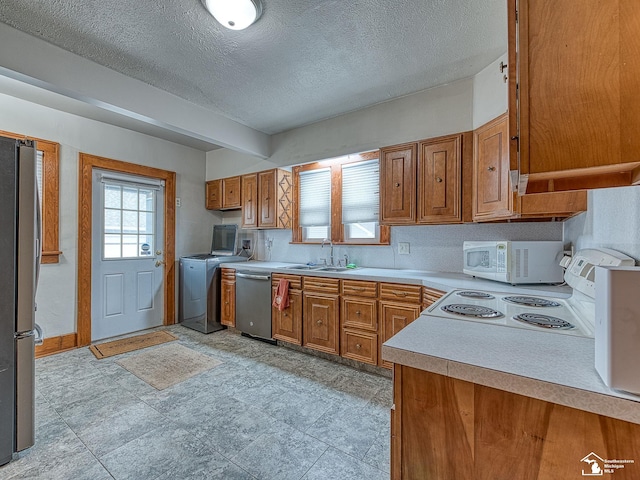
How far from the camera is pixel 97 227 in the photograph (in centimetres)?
353

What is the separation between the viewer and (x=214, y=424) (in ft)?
6.35

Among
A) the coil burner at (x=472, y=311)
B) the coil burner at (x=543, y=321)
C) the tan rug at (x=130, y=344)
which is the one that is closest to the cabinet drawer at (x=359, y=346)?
the coil burner at (x=472, y=311)

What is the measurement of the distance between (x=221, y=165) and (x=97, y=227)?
1.86 meters

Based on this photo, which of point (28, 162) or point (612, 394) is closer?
point (612, 394)

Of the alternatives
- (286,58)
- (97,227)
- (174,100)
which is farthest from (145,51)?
(97,227)

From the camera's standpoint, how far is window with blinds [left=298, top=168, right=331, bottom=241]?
3609 millimetres

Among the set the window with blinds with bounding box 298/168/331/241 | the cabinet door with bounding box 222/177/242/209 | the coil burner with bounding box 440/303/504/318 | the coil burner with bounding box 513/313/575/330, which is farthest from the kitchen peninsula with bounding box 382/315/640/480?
the cabinet door with bounding box 222/177/242/209

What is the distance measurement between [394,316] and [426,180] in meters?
1.27

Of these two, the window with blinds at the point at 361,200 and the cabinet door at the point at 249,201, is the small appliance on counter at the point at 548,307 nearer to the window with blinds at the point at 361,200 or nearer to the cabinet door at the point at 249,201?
the window with blinds at the point at 361,200

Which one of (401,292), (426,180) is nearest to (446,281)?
(401,292)

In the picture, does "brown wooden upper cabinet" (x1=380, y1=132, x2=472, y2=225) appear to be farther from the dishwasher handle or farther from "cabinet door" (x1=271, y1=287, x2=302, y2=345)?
the dishwasher handle

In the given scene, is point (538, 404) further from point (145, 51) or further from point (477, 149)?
point (145, 51)

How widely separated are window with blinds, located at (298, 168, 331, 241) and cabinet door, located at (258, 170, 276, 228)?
353 mm

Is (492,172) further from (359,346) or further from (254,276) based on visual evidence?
(254,276)
